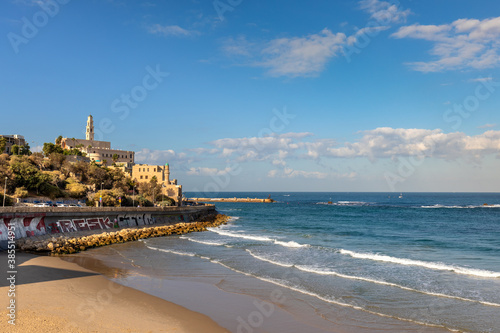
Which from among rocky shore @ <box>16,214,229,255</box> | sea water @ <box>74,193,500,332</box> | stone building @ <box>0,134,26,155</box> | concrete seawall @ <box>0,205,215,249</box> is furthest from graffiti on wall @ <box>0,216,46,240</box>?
stone building @ <box>0,134,26,155</box>

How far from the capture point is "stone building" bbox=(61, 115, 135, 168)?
10831 cm

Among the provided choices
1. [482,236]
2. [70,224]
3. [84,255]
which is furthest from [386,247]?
[70,224]

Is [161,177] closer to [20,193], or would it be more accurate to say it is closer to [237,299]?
[20,193]

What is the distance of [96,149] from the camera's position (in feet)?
359

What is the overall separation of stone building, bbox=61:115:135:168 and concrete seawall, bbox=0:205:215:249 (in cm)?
5817

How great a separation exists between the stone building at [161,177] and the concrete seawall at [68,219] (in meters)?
23.9

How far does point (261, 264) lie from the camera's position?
27.2 meters

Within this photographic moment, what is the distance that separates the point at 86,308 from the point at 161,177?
69.5m

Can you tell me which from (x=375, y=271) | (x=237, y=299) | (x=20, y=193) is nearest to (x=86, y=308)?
(x=237, y=299)

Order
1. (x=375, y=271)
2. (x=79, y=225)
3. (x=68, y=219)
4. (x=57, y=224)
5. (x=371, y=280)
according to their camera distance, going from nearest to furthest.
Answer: (x=371, y=280), (x=375, y=271), (x=57, y=224), (x=68, y=219), (x=79, y=225)

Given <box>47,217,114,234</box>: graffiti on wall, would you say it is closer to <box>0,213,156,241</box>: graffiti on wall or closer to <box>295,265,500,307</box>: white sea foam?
<box>0,213,156,241</box>: graffiti on wall

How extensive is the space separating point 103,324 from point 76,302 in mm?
3498

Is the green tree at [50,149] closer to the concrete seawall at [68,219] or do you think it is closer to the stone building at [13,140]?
the stone building at [13,140]

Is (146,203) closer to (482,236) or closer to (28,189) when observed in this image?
(28,189)
